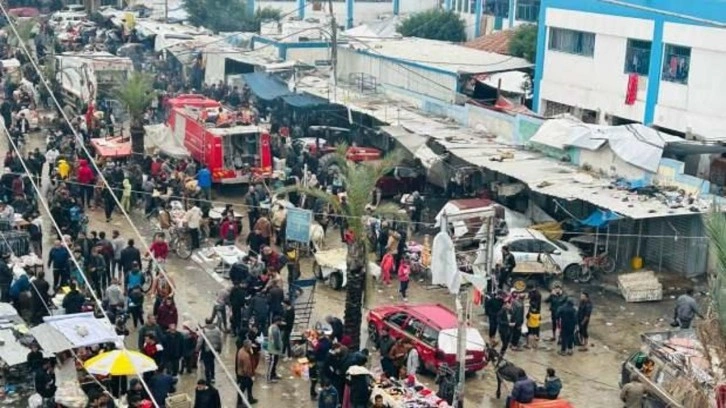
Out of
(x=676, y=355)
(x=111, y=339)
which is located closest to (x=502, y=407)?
(x=676, y=355)

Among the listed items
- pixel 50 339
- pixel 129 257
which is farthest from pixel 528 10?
pixel 50 339

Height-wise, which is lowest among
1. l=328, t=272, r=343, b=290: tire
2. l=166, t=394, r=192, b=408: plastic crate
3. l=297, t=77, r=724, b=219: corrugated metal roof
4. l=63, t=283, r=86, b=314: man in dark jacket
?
l=328, t=272, r=343, b=290: tire

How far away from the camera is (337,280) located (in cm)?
2458

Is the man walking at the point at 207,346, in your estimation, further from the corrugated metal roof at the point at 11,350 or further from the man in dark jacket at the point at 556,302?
the man in dark jacket at the point at 556,302

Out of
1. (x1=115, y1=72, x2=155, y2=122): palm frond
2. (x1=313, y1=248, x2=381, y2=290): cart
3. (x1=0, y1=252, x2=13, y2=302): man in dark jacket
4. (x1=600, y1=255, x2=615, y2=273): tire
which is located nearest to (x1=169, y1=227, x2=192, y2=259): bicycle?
(x1=313, y1=248, x2=381, y2=290): cart

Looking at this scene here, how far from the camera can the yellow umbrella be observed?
53.1 ft

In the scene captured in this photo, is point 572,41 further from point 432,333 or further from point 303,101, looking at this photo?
point 432,333

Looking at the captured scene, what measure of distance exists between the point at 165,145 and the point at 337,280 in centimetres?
1036

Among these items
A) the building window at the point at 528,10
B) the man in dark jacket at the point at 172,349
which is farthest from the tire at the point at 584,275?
the building window at the point at 528,10

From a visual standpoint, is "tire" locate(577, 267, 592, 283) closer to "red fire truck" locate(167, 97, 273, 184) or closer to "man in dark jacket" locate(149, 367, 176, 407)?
"red fire truck" locate(167, 97, 273, 184)

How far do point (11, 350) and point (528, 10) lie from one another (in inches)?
1529

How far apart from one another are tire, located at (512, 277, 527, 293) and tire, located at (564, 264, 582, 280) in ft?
3.34

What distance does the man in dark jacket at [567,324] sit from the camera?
824 inches

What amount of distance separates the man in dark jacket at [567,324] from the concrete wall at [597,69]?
47.7 feet
